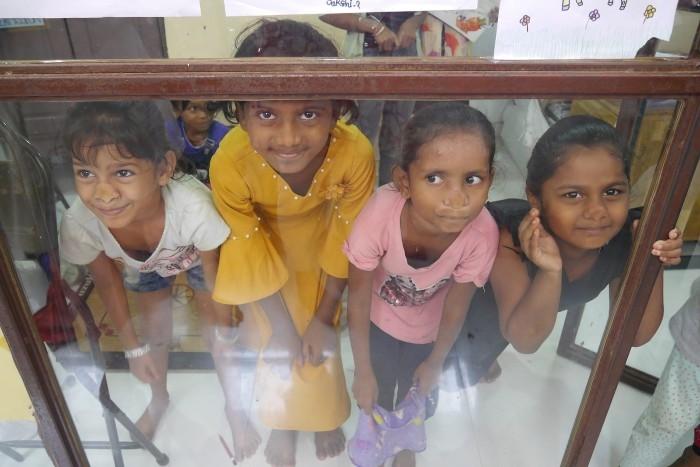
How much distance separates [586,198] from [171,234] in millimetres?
632

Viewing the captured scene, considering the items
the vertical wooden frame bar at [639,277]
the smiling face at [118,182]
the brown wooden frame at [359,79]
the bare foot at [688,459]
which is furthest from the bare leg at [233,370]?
the bare foot at [688,459]

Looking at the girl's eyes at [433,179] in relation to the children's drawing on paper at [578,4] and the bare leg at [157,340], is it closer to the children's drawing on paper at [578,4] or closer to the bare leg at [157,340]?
the children's drawing on paper at [578,4]

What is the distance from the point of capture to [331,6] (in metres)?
0.67

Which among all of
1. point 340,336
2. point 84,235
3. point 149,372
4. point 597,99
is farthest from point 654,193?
point 149,372

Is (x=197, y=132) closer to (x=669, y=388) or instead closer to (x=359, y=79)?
(x=359, y=79)

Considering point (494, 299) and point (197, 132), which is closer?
point (197, 132)

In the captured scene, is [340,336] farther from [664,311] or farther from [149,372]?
[664,311]

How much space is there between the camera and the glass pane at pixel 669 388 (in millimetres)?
1078

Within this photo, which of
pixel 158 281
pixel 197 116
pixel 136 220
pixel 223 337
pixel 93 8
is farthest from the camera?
pixel 223 337

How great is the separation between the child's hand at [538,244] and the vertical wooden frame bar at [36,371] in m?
0.78

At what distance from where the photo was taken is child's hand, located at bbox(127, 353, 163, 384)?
1.13 m

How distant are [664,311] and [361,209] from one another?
646 mm

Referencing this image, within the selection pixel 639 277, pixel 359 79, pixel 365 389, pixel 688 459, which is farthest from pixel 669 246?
pixel 688 459

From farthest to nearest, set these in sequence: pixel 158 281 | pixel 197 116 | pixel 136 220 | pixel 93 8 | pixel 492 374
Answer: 1. pixel 492 374
2. pixel 158 281
3. pixel 136 220
4. pixel 197 116
5. pixel 93 8
